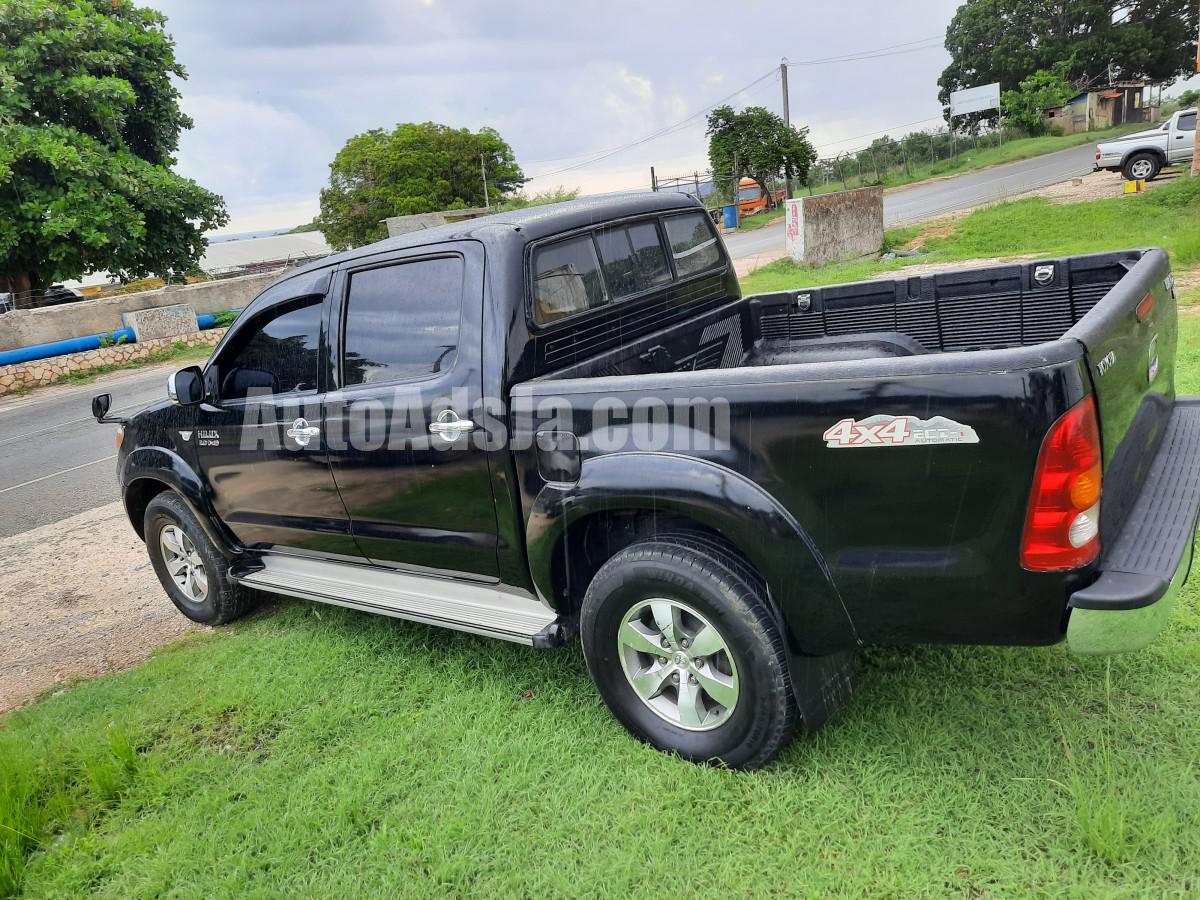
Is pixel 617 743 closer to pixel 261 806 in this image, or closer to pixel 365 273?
pixel 261 806

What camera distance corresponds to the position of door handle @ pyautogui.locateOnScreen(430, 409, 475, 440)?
338 cm

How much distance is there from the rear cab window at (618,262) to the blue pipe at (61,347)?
1728 centimetres

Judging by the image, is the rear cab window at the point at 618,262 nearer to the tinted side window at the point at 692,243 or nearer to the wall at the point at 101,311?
the tinted side window at the point at 692,243

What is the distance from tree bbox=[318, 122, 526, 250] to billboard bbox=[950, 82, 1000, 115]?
28.0m

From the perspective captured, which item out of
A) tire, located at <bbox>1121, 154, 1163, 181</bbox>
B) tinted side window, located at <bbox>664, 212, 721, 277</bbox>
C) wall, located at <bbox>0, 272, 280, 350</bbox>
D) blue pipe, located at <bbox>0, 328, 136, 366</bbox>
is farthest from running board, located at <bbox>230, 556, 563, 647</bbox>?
tire, located at <bbox>1121, 154, 1163, 181</bbox>

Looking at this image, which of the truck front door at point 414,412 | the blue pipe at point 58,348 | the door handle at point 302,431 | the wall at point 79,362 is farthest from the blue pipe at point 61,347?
the truck front door at point 414,412

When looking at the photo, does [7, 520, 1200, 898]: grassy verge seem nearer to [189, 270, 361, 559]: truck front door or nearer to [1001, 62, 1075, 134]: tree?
[189, 270, 361, 559]: truck front door

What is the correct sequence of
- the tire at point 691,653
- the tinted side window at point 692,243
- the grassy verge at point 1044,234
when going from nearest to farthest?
the tire at point 691,653
the tinted side window at point 692,243
the grassy verge at point 1044,234

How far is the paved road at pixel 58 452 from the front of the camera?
8.30 metres

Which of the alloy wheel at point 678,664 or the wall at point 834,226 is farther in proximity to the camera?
the wall at point 834,226

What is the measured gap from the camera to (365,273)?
3.83 metres

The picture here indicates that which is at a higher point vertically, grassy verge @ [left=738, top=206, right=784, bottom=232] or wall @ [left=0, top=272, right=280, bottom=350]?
grassy verge @ [left=738, top=206, right=784, bottom=232]

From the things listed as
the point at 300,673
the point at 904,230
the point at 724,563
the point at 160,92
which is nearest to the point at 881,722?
the point at 724,563

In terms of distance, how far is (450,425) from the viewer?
11.2 ft
